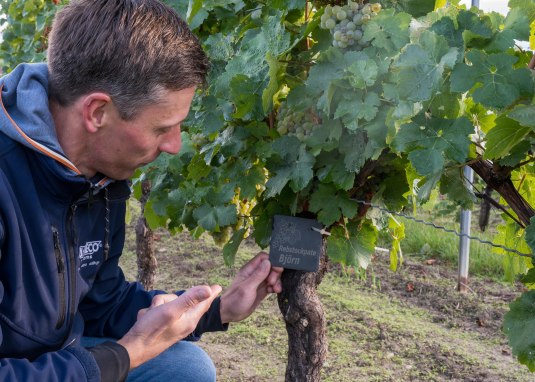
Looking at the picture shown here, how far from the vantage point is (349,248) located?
2240 mm

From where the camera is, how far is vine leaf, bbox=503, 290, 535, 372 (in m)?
1.63

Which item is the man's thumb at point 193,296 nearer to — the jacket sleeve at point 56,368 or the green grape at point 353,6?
the jacket sleeve at point 56,368

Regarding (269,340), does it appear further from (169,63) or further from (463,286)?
(169,63)

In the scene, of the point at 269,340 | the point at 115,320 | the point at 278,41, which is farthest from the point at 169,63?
the point at 269,340

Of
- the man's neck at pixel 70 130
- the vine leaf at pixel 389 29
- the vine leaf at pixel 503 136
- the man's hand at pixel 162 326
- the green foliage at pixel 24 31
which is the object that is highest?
the green foliage at pixel 24 31

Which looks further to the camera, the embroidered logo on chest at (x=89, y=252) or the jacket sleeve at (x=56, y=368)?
the embroidered logo on chest at (x=89, y=252)

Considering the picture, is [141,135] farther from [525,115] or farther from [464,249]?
[464,249]

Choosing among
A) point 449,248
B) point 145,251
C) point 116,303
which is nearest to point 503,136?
point 116,303

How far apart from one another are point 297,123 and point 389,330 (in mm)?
2327

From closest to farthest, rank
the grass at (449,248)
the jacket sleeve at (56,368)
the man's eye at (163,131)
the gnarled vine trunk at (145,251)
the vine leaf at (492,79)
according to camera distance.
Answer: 1. the vine leaf at (492,79)
2. the jacket sleeve at (56,368)
3. the man's eye at (163,131)
4. the gnarled vine trunk at (145,251)
5. the grass at (449,248)

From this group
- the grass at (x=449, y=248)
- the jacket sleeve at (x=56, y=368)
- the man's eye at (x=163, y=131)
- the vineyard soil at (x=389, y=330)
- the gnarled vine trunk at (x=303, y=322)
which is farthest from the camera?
the grass at (x=449, y=248)

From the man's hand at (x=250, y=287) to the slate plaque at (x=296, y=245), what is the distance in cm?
6

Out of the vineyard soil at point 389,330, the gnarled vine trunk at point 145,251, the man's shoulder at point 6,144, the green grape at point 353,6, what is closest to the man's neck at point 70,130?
the man's shoulder at point 6,144

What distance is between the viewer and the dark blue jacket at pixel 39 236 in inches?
69.1
